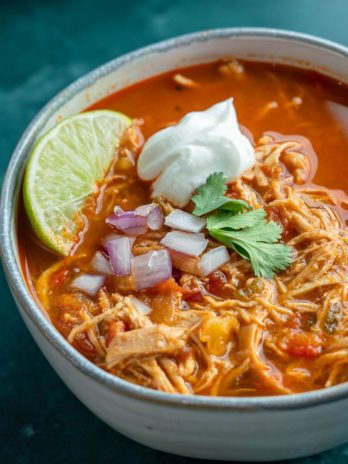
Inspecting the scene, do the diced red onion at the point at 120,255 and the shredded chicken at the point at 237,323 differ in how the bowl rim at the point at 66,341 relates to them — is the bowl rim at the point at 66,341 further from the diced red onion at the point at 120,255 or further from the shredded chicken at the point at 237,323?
the diced red onion at the point at 120,255

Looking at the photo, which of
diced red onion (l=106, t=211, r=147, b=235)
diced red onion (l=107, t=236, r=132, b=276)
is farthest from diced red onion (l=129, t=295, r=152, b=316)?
diced red onion (l=106, t=211, r=147, b=235)

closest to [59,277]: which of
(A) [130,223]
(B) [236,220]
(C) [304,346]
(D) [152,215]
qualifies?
(A) [130,223]

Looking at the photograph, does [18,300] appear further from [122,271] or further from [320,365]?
[320,365]

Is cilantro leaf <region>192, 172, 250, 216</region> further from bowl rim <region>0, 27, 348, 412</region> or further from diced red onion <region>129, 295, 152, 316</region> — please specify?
bowl rim <region>0, 27, 348, 412</region>

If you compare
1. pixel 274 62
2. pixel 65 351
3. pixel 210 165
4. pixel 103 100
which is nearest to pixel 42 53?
pixel 103 100

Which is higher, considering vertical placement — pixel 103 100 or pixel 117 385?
pixel 103 100

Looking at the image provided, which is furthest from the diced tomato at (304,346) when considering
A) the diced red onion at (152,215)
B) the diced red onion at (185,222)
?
the diced red onion at (152,215)
